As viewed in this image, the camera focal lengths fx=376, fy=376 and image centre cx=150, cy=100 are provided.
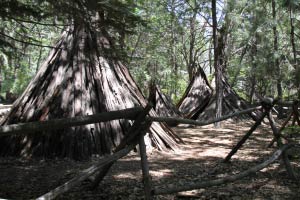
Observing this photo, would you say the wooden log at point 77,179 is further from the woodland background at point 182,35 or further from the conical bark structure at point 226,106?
the conical bark structure at point 226,106

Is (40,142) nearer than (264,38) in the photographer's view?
Yes

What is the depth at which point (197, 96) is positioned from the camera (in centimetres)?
1512

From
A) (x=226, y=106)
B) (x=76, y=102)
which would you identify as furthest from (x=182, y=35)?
(x=76, y=102)

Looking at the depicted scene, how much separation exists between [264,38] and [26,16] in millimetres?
17831

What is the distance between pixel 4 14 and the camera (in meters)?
4.24

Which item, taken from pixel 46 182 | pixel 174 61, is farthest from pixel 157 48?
pixel 46 182

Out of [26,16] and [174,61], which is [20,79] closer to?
[174,61]

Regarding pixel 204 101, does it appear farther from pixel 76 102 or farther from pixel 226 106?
pixel 76 102

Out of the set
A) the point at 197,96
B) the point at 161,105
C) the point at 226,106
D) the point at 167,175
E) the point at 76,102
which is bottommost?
the point at 167,175

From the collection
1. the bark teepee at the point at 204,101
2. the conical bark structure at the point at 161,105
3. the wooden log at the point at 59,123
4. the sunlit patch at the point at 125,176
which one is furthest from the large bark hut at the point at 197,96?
the wooden log at the point at 59,123

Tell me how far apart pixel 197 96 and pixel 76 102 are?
28.3ft

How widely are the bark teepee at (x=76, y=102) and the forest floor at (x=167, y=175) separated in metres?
0.38

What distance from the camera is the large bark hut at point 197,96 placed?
47.5 ft

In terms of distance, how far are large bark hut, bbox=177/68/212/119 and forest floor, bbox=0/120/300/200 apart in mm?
6118
